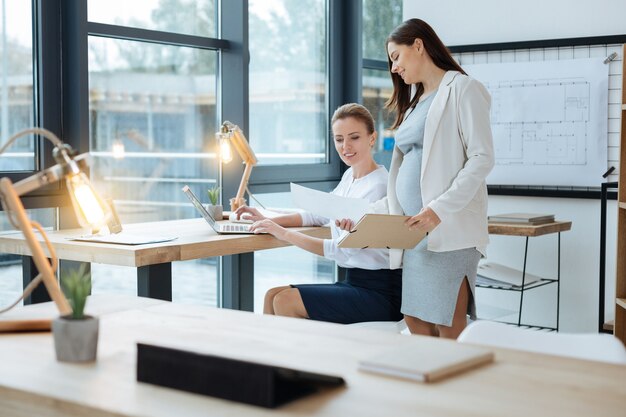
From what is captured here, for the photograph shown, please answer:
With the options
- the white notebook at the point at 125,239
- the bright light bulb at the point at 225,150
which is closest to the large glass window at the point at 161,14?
the bright light bulb at the point at 225,150

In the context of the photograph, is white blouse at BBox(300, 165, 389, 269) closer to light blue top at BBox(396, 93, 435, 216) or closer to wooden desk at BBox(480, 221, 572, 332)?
light blue top at BBox(396, 93, 435, 216)

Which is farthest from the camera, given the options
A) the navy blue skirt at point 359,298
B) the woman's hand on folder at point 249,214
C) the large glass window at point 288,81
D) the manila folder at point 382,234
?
the large glass window at point 288,81

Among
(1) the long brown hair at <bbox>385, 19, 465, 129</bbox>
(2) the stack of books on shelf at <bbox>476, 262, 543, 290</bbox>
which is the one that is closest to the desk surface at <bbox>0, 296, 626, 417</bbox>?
(1) the long brown hair at <bbox>385, 19, 465, 129</bbox>

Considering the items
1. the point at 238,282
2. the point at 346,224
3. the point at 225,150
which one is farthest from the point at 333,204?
the point at 238,282

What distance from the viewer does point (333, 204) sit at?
3158 millimetres

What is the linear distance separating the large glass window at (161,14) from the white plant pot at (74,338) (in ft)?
8.43

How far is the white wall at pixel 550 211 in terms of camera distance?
4.51 metres

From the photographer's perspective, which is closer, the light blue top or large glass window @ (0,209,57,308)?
the light blue top

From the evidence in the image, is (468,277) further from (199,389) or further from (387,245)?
(199,389)

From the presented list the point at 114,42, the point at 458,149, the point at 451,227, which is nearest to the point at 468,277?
the point at 451,227

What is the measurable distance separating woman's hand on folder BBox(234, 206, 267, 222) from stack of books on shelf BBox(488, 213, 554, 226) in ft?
4.27

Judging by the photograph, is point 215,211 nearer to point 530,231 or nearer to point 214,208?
point 214,208

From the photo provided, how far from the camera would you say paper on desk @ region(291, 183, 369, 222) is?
10.3ft

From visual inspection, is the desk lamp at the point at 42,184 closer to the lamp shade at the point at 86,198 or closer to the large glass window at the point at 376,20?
the lamp shade at the point at 86,198
